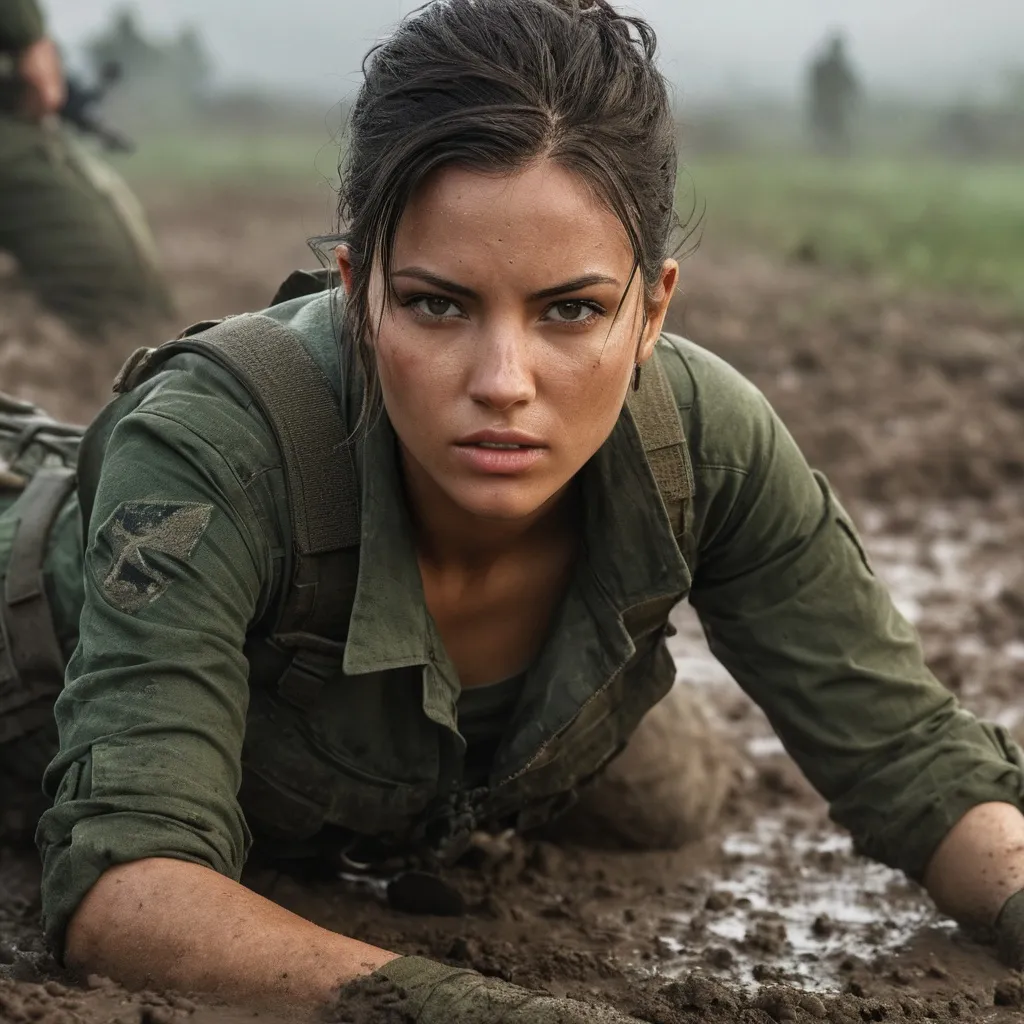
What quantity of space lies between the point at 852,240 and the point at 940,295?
1729 millimetres

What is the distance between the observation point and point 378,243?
2191mm

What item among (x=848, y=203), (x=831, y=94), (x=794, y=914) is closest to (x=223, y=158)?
(x=831, y=94)

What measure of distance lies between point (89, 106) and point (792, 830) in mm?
5875

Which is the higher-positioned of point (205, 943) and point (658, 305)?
point (658, 305)

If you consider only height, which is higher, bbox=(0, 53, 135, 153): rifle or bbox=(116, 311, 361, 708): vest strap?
bbox=(116, 311, 361, 708): vest strap

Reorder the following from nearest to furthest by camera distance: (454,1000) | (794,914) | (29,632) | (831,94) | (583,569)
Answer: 1. (454,1000)
2. (583,569)
3. (29,632)
4. (794,914)
5. (831,94)

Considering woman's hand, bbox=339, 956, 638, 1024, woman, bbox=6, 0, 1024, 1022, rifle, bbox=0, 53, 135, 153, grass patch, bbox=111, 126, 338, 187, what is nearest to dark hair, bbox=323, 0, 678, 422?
woman, bbox=6, 0, 1024, 1022

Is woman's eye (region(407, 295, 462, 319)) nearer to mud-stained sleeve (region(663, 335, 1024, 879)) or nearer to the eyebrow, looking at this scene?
the eyebrow

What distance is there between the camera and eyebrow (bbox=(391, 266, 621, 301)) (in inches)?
82.8

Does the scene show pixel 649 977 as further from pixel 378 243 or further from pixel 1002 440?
pixel 1002 440

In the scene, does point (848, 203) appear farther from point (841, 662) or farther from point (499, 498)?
point (499, 498)

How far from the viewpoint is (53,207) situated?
6.93 metres

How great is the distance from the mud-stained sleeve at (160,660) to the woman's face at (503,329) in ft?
0.85

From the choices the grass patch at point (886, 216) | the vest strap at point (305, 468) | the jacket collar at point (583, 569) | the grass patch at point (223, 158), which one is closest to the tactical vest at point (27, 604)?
the vest strap at point (305, 468)
